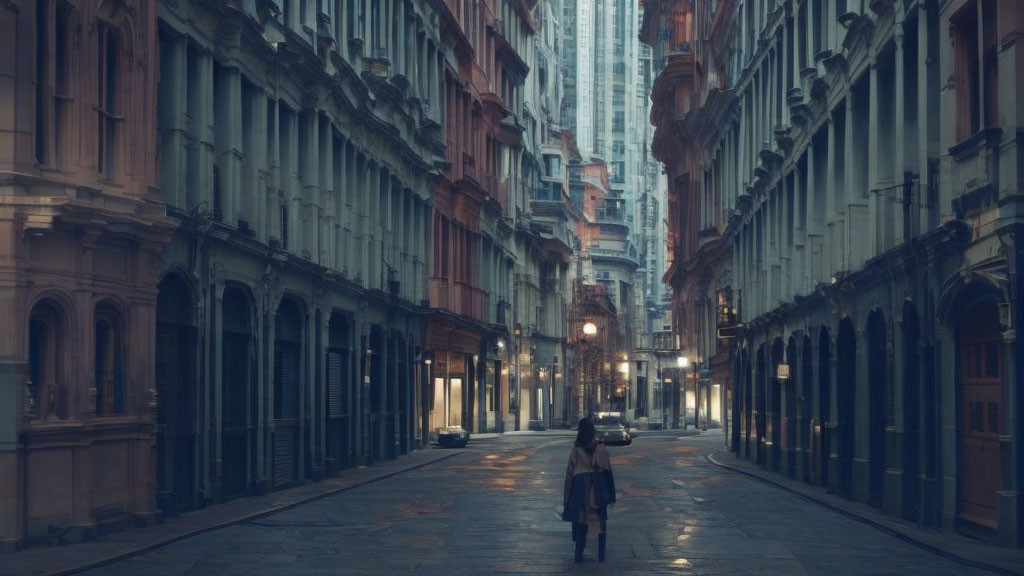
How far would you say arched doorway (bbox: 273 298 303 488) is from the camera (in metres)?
36.5

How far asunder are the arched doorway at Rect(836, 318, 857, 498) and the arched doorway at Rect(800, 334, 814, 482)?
14.7 feet

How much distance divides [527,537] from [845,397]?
539 inches

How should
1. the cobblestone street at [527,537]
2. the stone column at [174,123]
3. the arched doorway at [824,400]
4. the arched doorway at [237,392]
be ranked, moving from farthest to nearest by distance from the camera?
1. the arched doorway at [824,400]
2. the arched doorway at [237,392]
3. the stone column at [174,123]
4. the cobblestone street at [527,537]

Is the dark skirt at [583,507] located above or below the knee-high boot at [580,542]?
above

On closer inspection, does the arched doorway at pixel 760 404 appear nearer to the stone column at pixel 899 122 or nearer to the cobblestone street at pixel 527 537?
the cobblestone street at pixel 527 537

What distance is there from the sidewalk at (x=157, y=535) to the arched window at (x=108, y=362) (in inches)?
81.8

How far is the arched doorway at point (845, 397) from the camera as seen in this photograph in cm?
3459

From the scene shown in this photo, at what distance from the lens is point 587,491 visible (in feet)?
67.4

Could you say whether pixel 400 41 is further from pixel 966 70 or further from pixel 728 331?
pixel 966 70

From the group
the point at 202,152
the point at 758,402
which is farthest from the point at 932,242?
the point at 758,402

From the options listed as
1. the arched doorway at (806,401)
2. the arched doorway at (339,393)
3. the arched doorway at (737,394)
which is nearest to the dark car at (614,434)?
the arched doorway at (737,394)

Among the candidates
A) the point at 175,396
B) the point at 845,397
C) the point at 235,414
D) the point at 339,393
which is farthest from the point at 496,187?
the point at 175,396

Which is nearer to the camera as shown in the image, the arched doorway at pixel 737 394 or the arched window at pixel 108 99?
the arched window at pixel 108 99

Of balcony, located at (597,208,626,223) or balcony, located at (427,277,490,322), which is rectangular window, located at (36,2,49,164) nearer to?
balcony, located at (427,277,490,322)
